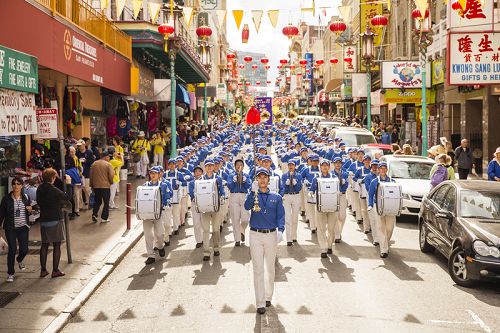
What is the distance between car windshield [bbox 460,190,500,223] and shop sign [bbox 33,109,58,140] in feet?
23.8

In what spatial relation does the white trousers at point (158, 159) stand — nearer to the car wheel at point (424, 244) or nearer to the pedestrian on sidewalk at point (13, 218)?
the car wheel at point (424, 244)

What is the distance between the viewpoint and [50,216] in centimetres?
1056

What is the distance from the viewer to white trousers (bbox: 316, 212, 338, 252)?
12.2 meters

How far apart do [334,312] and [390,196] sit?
13.3ft

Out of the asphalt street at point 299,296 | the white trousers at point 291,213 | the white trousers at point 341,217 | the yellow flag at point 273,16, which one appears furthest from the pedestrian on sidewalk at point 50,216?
the yellow flag at point 273,16

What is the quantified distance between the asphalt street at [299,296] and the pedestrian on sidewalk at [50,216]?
98cm

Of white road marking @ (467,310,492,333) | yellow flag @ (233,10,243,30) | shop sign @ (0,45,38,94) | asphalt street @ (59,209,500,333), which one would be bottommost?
white road marking @ (467,310,492,333)

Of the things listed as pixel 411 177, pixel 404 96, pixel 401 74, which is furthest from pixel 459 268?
pixel 404 96

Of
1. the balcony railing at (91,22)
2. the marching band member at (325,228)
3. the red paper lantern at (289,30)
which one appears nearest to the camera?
the marching band member at (325,228)

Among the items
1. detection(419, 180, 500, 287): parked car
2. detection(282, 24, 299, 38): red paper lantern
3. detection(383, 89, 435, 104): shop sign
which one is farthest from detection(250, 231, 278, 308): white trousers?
detection(383, 89, 435, 104): shop sign

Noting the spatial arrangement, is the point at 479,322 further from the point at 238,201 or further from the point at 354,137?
the point at 354,137

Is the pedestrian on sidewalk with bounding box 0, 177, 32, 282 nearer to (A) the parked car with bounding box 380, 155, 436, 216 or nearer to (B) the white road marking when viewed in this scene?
(B) the white road marking

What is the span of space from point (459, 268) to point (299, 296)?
2.57 metres

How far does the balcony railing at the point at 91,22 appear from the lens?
15.7 m
